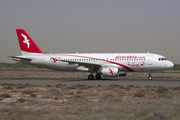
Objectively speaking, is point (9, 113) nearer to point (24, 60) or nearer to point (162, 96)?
point (162, 96)

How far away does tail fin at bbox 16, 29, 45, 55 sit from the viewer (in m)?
37.5

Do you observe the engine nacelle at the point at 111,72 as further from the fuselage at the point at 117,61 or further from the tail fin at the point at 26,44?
the tail fin at the point at 26,44

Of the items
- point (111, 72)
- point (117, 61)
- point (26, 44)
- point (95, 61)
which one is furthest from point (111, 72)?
point (26, 44)

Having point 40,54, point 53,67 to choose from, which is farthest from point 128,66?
point 40,54

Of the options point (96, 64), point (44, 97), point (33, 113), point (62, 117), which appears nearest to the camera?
point (62, 117)

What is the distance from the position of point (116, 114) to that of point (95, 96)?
22.5ft

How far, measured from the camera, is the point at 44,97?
16500 mm

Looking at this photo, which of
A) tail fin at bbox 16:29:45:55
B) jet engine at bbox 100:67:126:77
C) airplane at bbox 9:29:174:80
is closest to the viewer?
jet engine at bbox 100:67:126:77

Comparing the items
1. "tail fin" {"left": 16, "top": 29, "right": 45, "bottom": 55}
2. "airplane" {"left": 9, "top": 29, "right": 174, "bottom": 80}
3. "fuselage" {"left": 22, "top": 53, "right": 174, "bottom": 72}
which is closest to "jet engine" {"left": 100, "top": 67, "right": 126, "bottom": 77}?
"airplane" {"left": 9, "top": 29, "right": 174, "bottom": 80}

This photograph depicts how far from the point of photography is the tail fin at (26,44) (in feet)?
123

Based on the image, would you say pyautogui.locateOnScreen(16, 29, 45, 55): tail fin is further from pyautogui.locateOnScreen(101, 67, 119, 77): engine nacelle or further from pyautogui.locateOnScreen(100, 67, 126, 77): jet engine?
pyautogui.locateOnScreen(101, 67, 119, 77): engine nacelle

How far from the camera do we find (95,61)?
35.1 m

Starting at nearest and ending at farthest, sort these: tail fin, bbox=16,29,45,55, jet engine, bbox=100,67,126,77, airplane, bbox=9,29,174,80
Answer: jet engine, bbox=100,67,126,77 < airplane, bbox=9,29,174,80 < tail fin, bbox=16,29,45,55

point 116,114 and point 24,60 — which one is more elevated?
point 24,60
